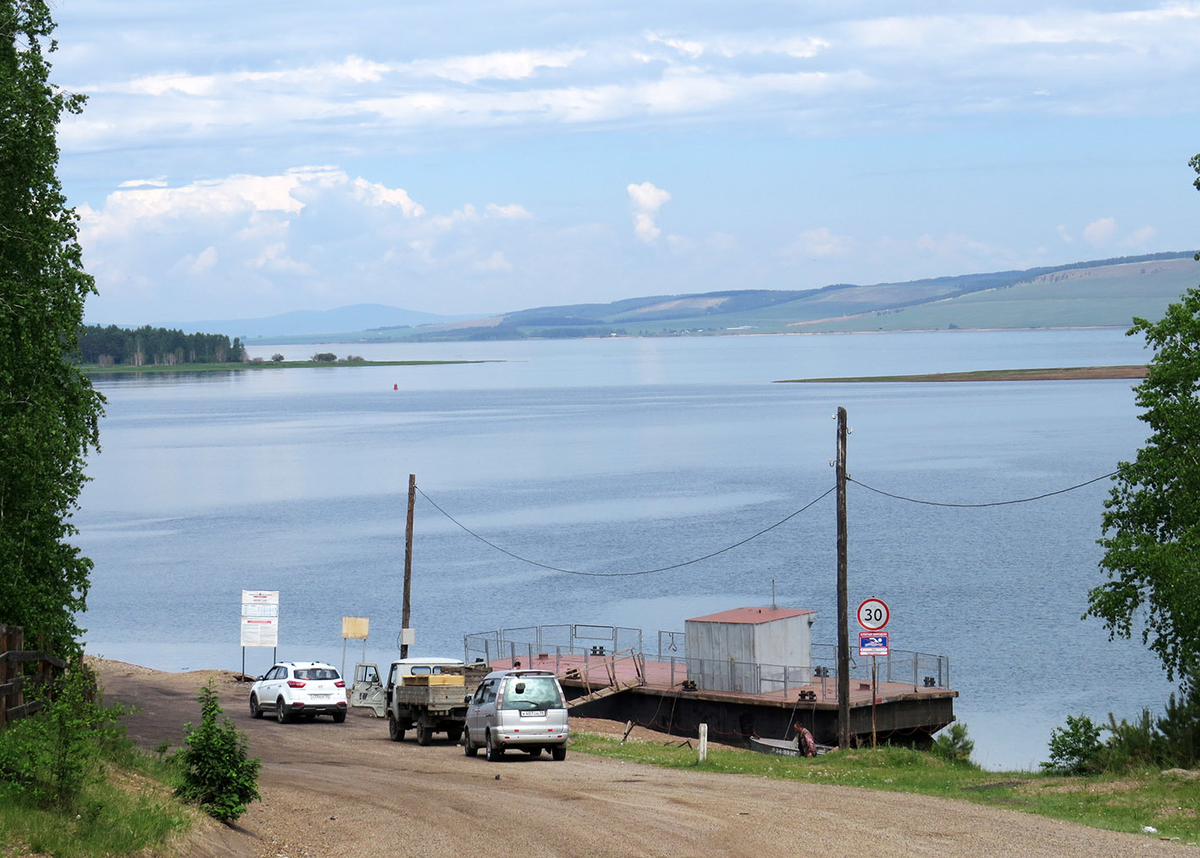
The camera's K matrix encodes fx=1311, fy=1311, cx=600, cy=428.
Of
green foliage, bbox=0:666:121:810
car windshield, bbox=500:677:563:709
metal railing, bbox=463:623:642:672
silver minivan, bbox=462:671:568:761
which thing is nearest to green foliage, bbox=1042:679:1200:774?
silver minivan, bbox=462:671:568:761

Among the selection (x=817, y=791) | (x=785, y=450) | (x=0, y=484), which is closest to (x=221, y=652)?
(x=0, y=484)

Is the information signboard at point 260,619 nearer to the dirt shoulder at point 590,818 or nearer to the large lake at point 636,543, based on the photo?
the large lake at point 636,543

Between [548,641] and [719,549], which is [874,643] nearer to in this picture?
[548,641]

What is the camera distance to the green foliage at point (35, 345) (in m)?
20.7

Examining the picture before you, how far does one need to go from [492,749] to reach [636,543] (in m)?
50.0

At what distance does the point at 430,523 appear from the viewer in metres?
88.1

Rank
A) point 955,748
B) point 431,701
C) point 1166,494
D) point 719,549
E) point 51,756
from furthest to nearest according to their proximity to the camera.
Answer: point 719,549
point 955,748
point 431,701
point 1166,494
point 51,756

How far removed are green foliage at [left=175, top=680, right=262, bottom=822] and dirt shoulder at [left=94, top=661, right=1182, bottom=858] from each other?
1.04 feet

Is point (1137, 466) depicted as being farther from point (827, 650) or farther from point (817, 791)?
point (827, 650)

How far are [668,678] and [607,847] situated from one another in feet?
76.2

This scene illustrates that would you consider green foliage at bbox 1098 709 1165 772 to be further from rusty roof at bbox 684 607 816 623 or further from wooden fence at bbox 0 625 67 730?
wooden fence at bbox 0 625 67 730

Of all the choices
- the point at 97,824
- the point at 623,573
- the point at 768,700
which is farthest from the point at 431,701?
the point at 623,573

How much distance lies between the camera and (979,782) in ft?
71.8

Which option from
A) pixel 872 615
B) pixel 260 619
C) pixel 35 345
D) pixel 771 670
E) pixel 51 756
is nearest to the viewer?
pixel 51 756
